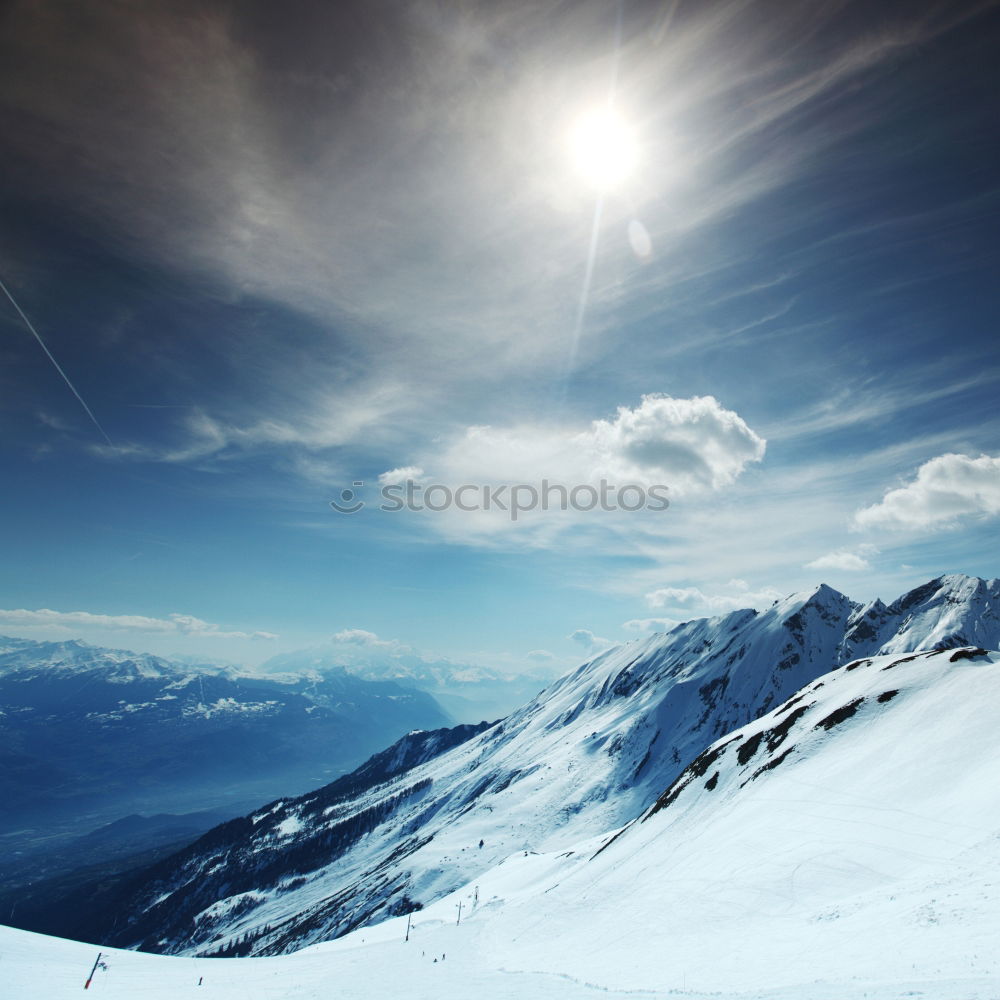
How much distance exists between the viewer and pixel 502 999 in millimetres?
27625

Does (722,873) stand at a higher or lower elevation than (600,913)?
higher

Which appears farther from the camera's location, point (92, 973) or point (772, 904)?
point (92, 973)

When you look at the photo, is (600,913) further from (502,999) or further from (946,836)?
(946,836)

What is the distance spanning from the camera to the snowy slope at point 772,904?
21156 mm

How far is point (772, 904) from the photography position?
30.7 meters

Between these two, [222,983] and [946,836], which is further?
[222,983]

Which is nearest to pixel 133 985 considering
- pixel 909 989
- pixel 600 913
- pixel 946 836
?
pixel 600 913

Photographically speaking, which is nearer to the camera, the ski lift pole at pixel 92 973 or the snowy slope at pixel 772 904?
the snowy slope at pixel 772 904

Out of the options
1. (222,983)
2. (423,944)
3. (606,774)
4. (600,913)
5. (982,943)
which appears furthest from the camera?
(606,774)

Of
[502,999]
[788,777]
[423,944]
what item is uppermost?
[788,777]

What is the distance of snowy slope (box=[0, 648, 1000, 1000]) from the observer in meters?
21.2

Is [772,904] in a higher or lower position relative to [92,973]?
higher

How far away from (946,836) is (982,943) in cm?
1646

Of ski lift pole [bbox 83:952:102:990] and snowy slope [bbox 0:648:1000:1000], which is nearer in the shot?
snowy slope [bbox 0:648:1000:1000]
